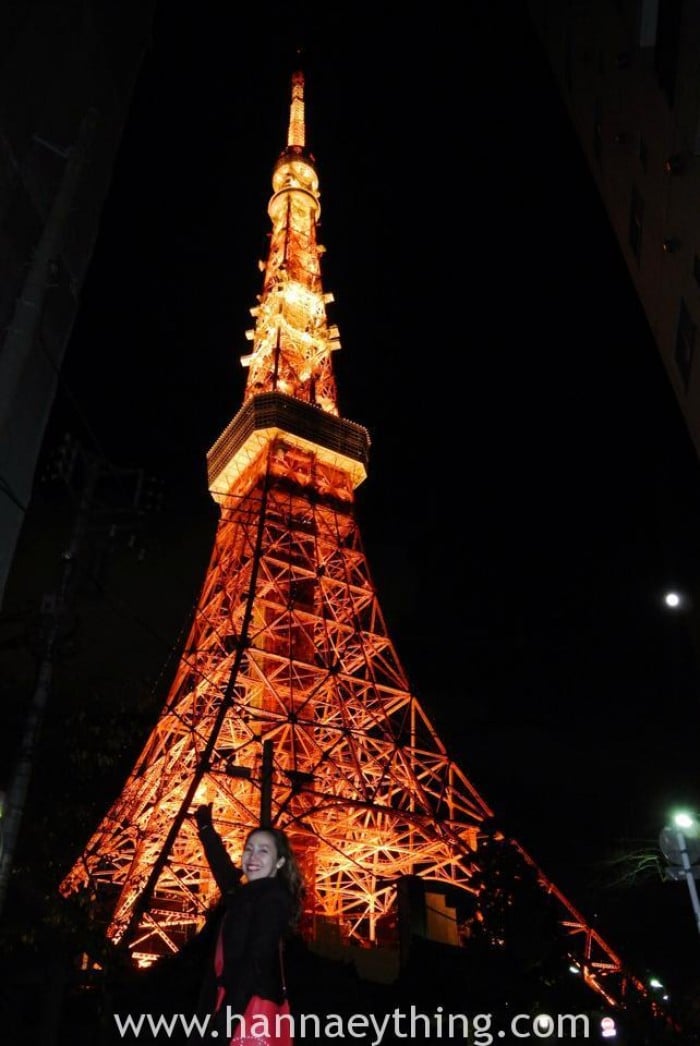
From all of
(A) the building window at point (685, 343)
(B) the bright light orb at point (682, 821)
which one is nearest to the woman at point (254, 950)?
(B) the bright light orb at point (682, 821)

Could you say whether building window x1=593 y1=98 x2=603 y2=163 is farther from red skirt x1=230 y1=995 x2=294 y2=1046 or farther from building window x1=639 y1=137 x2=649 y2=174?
red skirt x1=230 y1=995 x2=294 y2=1046

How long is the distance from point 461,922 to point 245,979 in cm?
1701

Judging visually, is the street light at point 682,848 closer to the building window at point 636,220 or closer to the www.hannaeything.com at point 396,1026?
the www.hannaeything.com at point 396,1026

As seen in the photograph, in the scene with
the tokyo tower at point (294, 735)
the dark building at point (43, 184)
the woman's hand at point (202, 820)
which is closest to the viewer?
the woman's hand at point (202, 820)

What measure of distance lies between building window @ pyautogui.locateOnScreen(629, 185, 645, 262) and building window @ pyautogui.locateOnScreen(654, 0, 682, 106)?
244 cm

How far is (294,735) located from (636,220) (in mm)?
13688

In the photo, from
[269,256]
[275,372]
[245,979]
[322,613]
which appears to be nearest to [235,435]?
[275,372]

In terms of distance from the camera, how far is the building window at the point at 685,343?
10.1 m

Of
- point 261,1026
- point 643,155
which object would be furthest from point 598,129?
point 261,1026

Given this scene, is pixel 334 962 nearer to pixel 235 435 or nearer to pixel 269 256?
pixel 235 435

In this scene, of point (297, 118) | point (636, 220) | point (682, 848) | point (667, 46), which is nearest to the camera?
point (682, 848)

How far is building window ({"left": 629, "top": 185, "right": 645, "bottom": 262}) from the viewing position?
36.7 feet

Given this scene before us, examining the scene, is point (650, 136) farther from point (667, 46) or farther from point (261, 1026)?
point (261, 1026)

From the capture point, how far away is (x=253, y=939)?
2.31m
